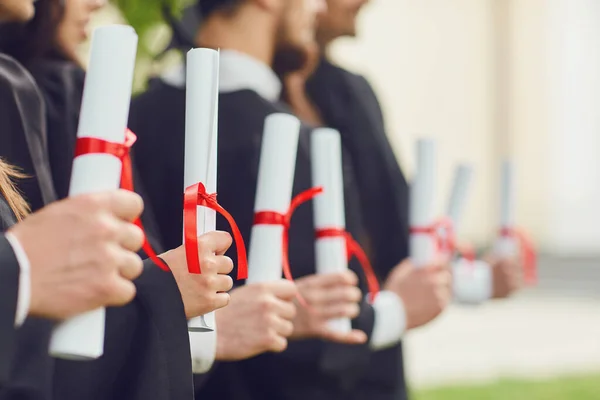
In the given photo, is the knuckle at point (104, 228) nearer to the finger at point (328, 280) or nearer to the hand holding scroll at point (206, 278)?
the hand holding scroll at point (206, 278)

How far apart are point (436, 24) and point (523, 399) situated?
8861 millimetres

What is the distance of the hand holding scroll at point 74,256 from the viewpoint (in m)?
0.91

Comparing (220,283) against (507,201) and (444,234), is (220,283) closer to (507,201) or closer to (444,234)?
(444,234)

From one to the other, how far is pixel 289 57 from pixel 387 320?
60 centimetres

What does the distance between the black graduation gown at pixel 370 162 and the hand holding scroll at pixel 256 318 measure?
1061 millimetres

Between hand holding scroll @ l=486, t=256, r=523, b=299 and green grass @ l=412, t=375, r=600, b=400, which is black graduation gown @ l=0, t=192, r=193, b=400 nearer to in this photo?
hand holding scroll @ l=486, t=256, r=523, b=299

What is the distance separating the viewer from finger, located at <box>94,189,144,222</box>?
0.92 meters

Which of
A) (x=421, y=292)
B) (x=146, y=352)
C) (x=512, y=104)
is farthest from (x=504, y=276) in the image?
(x=512, y=104)

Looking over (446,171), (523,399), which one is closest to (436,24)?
(446,171)

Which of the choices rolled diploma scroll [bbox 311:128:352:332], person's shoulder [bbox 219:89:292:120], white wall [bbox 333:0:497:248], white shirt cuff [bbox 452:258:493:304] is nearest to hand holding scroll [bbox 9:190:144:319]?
rolled diploma scroll [bbox 311:128:352:332]

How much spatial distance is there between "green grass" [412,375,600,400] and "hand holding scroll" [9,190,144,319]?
18.4 ft

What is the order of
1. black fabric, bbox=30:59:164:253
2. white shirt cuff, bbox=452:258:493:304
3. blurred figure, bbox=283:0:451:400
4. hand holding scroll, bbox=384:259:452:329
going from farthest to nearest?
white shirt cuff, bbox=452:258:493:304 → blurred figure, bbox=283:0:451:400 → hand holding scroll, bbox=384:259:452:329 → black fabric, bbox=30:59:164:253

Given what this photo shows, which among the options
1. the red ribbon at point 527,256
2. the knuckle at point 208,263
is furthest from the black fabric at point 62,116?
the red ribbon at point 527,256

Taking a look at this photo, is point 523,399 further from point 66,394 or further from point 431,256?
point 66,394
